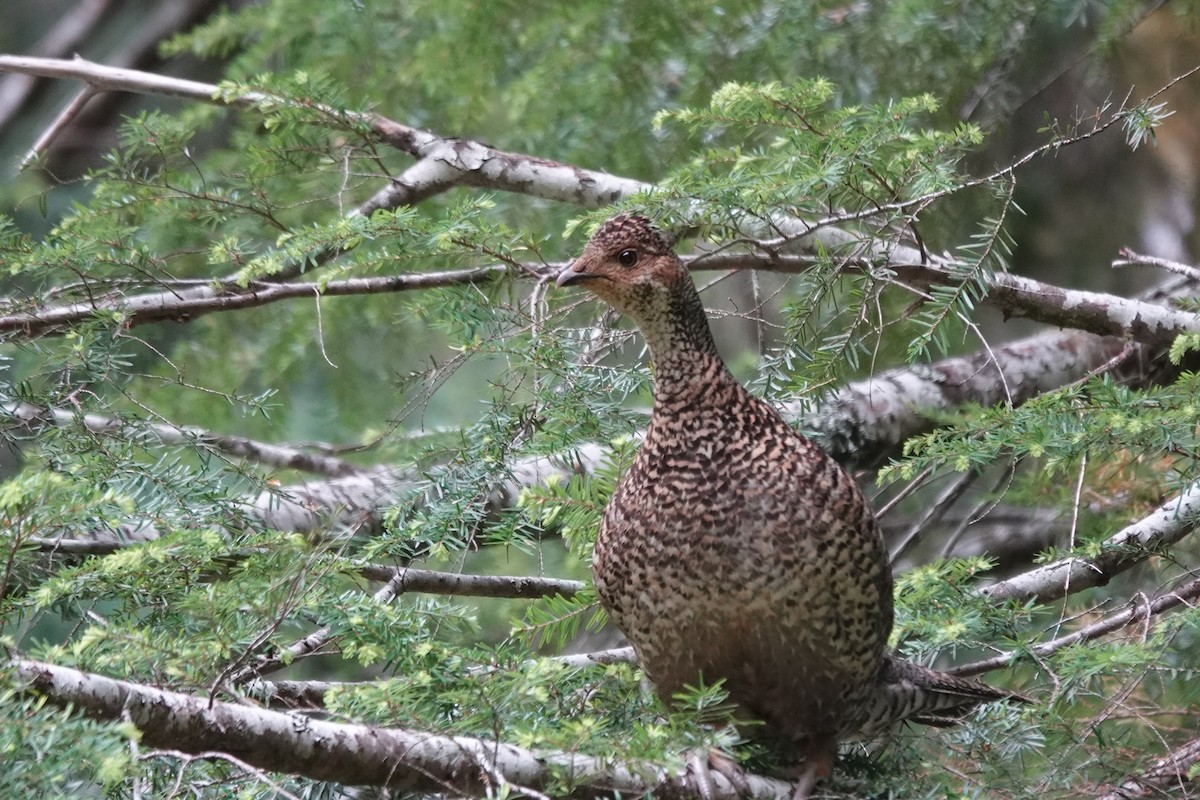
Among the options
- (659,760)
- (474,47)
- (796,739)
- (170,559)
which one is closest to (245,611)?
(170,559)

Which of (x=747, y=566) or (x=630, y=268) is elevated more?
(x=630, y=268)

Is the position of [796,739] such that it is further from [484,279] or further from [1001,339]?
[1001,339]

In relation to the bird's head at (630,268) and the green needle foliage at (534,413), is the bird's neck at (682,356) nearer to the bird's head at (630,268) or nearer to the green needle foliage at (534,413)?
the bird's head at (630,268)

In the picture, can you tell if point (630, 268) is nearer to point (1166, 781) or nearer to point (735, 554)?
point (735, 554)

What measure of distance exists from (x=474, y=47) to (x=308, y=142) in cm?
150

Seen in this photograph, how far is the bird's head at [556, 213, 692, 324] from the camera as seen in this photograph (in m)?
2.77

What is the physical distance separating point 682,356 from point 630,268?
237 millimetres

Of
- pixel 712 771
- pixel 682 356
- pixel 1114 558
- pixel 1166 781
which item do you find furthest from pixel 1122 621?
pixel 682 356

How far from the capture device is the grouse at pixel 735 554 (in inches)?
102

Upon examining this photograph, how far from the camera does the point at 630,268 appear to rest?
2.80 metres

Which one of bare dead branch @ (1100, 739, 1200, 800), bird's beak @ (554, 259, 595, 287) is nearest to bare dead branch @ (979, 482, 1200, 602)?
bare dead branch @ (1100, 739, 1200, 800)

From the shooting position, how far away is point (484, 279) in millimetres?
3266

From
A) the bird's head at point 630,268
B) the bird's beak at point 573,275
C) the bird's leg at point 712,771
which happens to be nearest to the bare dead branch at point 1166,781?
the bird's leg at point 712,771

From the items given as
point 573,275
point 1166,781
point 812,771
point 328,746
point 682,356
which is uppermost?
point 573,275
